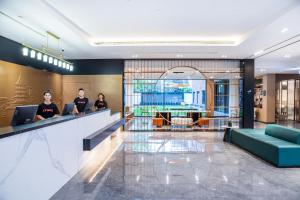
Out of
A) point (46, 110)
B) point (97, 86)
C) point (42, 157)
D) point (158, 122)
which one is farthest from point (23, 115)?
point (158, 122)

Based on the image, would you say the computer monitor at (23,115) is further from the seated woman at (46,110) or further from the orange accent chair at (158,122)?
the orange accent chair at (158,122)

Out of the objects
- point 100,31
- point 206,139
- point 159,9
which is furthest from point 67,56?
point 206,139

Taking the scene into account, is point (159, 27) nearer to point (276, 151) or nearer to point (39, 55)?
point (39, 55)

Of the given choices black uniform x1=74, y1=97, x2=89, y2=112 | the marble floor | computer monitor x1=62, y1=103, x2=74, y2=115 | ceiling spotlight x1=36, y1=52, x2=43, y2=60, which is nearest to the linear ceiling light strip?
ceiling spotlight x1=36, y1=52, x2=43, y2=60

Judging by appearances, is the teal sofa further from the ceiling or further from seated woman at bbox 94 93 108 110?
seated woman at bbox 94 93 108 110

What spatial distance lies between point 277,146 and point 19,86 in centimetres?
664

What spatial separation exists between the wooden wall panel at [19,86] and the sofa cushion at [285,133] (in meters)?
6.92

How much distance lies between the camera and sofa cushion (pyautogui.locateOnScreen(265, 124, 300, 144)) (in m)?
5.11

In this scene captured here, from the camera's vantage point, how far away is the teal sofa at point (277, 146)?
4.75 meters

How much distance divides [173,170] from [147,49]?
14.3 ft

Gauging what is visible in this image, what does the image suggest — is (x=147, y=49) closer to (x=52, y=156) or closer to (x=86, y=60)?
(x=86, y=60)

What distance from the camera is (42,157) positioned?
3004 millimetres

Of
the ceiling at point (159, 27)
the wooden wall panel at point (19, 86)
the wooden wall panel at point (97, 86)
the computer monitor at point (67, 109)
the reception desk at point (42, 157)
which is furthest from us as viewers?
the wooden wall panel at point (97, 86)

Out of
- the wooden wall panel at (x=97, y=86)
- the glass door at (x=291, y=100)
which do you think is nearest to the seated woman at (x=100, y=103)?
the wooden wall panel at (x=97, y=86)
